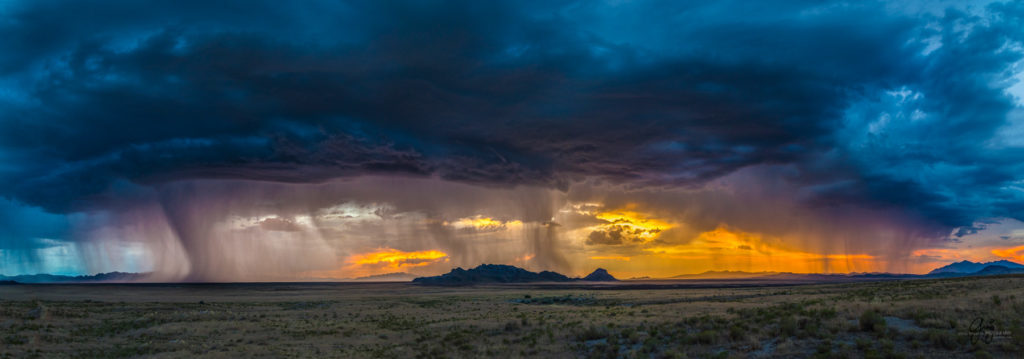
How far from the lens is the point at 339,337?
37750 millimetres

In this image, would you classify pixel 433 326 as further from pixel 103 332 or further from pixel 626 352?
pixel 103 332

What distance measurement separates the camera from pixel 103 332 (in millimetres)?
41688

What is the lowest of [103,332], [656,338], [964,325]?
[103,332]

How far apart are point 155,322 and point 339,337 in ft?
74.2

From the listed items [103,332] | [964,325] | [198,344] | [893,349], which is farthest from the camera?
[103,332]

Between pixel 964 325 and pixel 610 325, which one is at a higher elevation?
pixel 964 325

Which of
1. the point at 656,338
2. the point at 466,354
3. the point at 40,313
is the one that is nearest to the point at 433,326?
the point at 466,354

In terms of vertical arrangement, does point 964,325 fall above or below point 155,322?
above

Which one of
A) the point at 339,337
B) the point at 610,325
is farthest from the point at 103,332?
the point at 610,325

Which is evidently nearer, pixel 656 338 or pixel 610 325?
pixel 656 338

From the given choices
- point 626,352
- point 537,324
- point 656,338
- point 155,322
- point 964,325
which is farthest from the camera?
point 155,322

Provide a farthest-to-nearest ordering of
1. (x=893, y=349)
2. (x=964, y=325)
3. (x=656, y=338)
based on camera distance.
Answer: (x=656, y=338) → (x=964, y=325) → (x=893, y=349)

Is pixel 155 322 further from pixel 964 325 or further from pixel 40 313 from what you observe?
pixel 964 325

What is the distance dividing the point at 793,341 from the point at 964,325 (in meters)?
6.15
